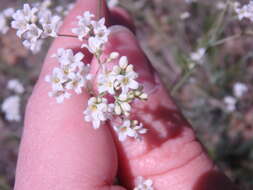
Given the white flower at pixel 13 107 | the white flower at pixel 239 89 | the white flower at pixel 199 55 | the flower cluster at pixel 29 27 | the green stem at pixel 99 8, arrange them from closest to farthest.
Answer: the flower cluster at pixel 29 27 → the green stem at pixel 99 8 → the white flower at pixel 199 55 → the white flower at pixel 13 107 → the white flower at pixel 239 89

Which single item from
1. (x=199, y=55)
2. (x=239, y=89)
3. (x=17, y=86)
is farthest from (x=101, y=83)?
(x=239, y=89)

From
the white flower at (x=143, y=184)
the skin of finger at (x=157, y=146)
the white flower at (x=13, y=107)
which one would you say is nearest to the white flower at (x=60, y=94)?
the skin of finger at (x=157, y=146)

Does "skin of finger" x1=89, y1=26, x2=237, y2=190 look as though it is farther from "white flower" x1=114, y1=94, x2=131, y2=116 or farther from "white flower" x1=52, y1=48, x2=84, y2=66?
"white flower" x1=114, y1=94, x2=131, y2=116

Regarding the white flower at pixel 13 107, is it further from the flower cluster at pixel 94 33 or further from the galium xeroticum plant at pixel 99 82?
the flower cluster at pixel 94 33

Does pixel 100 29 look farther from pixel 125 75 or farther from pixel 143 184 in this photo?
pixel 143 184

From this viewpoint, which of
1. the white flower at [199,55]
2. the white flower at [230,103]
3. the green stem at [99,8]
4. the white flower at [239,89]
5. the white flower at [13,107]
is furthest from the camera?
the white flower at [239,89]

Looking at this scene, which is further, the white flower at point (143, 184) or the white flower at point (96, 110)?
the white flower at point (143, 184)

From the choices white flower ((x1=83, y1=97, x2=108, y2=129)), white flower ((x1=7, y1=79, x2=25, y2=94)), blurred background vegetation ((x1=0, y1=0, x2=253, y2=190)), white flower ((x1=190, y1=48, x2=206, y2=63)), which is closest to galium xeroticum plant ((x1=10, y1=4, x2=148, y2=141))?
white flower ((x1=83, y1=97, x2=108, y2=129))
